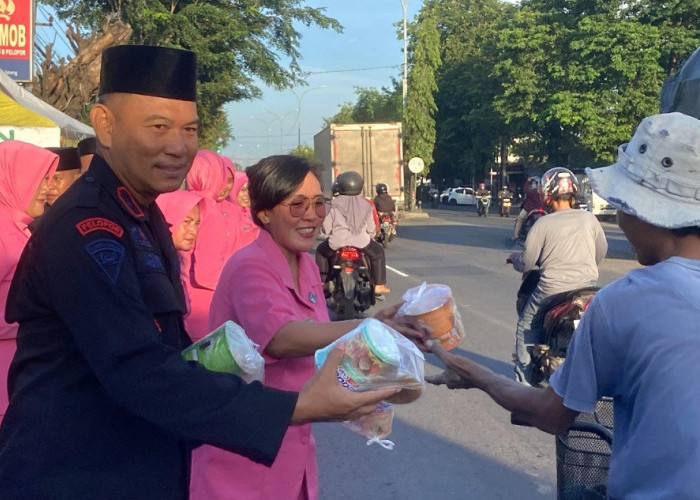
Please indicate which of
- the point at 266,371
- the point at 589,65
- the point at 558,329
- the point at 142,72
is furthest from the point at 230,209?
the point at 589,65

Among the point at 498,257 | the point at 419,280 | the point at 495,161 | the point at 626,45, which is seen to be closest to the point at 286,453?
the point at 419,280

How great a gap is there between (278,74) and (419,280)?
1990cm

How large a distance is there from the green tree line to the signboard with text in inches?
1082

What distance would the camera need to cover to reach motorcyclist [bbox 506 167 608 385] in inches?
265

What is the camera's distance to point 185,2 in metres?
31.2

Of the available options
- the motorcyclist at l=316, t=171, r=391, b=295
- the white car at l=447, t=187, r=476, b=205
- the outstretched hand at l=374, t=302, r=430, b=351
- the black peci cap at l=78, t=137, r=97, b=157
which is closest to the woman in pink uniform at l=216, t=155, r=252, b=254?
the black peci cap at l=78, t=137, r=97, b=157

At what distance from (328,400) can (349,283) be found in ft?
28.9

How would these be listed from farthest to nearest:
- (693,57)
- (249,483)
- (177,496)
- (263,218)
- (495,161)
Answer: (495,161) < (693,57) < (263,218) < (249,483) < (177,496)

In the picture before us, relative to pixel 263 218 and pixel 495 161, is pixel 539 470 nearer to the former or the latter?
pixel 263 218

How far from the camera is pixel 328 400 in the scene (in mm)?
1762

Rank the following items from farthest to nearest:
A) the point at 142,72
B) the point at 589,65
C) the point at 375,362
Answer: the point at 589,65
the point at 142,72
the point at 375,362

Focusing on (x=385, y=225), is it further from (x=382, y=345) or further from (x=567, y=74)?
(x=567, y=74)

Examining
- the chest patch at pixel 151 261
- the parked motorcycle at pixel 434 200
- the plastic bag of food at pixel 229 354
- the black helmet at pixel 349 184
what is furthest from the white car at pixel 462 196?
the chest patch at pixel 151 261

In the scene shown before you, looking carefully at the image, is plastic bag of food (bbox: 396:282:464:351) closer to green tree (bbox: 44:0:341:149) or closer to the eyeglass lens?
the eyeglass lens
